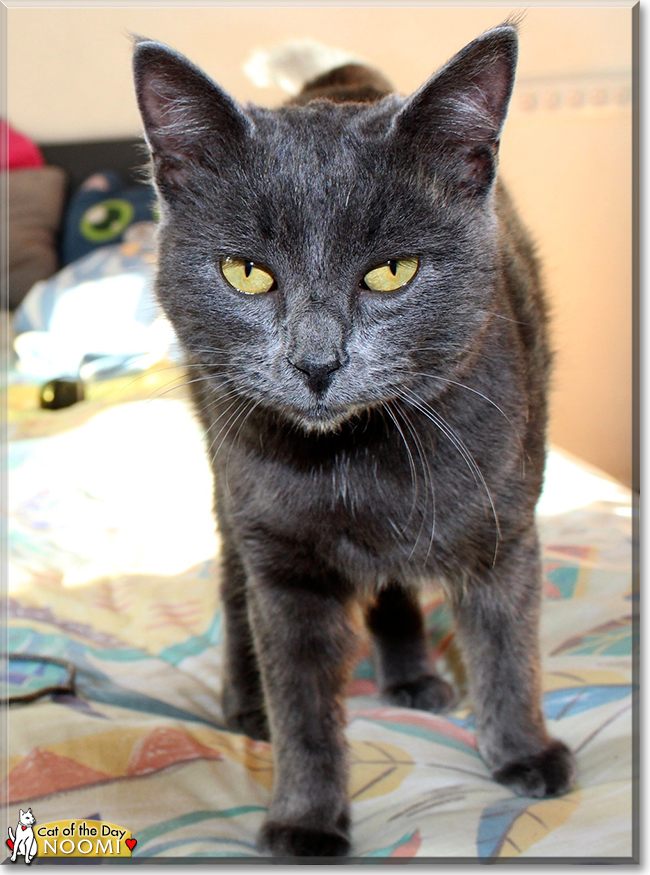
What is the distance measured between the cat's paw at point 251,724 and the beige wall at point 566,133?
1.52 metres

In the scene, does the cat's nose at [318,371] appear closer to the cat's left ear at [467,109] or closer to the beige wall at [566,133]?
the cat's left ear at [467,109]

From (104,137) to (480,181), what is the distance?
2708 millimetres

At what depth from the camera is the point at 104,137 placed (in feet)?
10.3

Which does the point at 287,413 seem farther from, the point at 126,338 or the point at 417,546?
the point at 126,338

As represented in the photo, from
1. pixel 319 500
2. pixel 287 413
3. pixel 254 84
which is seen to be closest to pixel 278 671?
pixel 319 500

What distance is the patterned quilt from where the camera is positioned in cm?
87

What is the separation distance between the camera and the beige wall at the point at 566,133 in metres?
2.40

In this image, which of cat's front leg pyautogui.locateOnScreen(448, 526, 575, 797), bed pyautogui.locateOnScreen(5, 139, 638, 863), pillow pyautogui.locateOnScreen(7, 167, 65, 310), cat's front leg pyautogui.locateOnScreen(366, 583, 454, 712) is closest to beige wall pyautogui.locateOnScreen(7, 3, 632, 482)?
pillow pyautogui.locateOnScreen(7, 167, 65, 310)

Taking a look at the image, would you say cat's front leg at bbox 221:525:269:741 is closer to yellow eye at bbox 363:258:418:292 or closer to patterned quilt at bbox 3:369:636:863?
Result: patterned quilt at bbox 3:369:636:863

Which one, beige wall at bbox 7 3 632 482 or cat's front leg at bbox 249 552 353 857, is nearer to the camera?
cat's front leg at bbox 249 552 353 857

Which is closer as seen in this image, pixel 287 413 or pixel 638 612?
pixel 287 413
